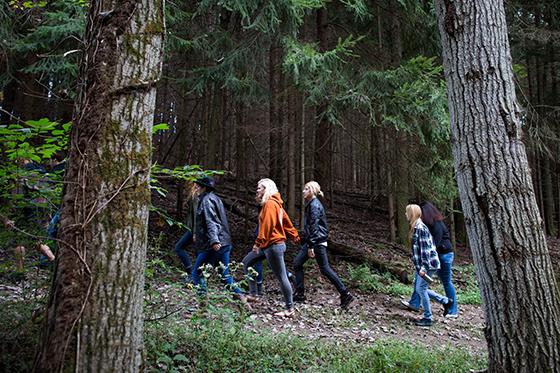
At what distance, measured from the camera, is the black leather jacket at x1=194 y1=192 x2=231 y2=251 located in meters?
6.77

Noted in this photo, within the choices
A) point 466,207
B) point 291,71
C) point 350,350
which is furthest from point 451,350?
point 291,71

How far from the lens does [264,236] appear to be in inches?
257

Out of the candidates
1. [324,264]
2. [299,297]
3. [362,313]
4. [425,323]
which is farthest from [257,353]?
[425,323]

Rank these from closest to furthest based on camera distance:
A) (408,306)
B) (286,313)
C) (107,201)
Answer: (107,201) → (286,313) → (408,306)

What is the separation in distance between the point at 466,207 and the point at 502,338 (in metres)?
1.12

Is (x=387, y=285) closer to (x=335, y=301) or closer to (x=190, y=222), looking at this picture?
(x=335, y=301)

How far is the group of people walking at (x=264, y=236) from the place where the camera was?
21.5 feet

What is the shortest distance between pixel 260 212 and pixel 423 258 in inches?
116

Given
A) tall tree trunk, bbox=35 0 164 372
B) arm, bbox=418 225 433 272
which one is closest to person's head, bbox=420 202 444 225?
arm, bbox=418 225 433 272

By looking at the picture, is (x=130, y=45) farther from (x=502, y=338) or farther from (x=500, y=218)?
(x=502, y=338)

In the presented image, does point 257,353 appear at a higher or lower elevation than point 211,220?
lower

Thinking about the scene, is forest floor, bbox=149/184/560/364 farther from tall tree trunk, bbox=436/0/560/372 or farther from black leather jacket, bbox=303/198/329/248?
tall tree trunk, bbox=436/0/560/372

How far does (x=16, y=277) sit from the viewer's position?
13.5 ft

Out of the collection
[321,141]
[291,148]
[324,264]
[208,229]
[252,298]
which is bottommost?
[252,298]
